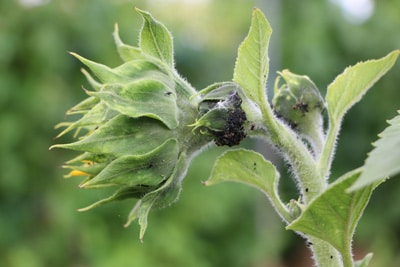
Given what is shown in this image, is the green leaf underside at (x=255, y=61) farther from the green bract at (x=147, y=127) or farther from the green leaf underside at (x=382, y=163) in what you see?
the green leaf underside at (x=382, y=163)

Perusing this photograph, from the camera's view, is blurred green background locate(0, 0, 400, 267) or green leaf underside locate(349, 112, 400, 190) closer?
green leaf underside locate(349, 112, 400, 190)

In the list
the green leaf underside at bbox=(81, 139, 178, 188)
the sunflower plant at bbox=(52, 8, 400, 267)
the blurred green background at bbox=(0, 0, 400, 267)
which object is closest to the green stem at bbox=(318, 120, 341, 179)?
the sunflower plant at bbox=(52, 8, 400, 267)

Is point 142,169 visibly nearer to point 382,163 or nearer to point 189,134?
point 189,134

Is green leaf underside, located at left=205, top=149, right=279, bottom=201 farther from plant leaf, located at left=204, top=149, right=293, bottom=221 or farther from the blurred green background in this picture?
the blurred green background

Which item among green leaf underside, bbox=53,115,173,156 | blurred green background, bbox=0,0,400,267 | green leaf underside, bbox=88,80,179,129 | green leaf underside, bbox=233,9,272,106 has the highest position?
blurred green background, bbox=0,0,400,267

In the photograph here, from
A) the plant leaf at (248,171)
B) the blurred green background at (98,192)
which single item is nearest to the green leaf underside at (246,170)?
the plant leaf at (248,171)

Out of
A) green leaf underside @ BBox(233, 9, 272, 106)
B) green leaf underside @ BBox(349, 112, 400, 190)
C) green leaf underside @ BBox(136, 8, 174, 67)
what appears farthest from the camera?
green leaf underside @ BBox(136, 8, 174, 67)

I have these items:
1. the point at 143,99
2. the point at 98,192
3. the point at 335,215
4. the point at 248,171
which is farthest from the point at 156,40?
the point at 98,192

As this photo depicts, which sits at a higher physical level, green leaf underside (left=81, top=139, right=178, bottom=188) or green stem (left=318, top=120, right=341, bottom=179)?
green stem (left=318, top=120, right=341, bottom=179)
